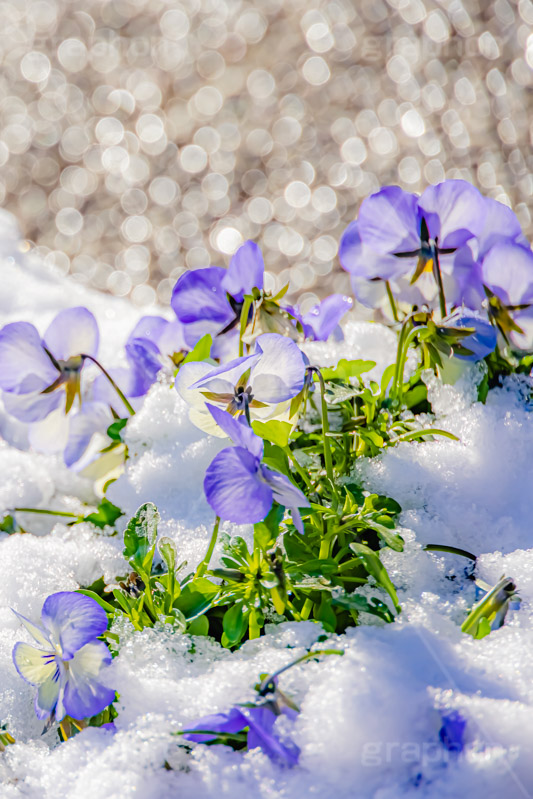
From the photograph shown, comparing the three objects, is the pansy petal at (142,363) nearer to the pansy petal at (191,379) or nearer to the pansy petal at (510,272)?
the pansy petal at (191,379)

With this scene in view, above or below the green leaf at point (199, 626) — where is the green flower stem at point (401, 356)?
above

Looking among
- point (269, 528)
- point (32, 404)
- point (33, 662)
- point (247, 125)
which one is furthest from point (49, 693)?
point (247, 125)

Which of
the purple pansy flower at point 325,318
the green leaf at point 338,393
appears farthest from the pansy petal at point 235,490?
the purple pansy flower at point 325,318

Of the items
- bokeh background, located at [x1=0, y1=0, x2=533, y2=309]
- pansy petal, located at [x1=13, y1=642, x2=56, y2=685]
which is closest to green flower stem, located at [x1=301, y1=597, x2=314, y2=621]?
pansy petal, located at [x1=13, y1=642, x2=56, y2=685]

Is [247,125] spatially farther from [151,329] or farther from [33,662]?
[33,662]

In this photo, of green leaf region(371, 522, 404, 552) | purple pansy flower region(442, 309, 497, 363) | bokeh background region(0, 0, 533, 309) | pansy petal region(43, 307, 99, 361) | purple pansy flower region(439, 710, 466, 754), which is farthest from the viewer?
bokeh background region(0, 0, 533, 309)

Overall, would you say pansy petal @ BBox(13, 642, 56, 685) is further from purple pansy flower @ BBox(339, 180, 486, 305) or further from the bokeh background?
the bokeh background

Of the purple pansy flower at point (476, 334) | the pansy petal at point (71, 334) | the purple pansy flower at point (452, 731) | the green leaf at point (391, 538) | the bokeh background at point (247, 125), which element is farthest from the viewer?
the bokeh background at point (247, 125)
